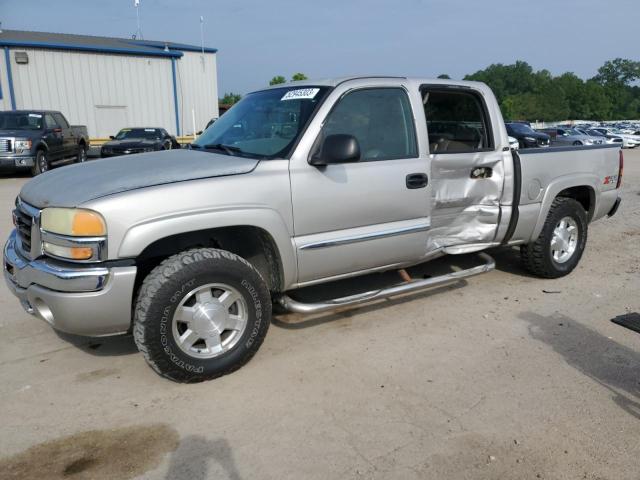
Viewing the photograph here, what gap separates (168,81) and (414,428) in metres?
26.4

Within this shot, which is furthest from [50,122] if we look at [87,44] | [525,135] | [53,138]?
[525,135]

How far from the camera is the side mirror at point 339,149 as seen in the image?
133 inches

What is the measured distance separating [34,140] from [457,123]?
11.9m

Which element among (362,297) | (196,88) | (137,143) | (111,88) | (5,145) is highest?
(196,88)

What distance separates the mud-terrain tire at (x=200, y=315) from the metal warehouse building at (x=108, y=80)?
78.2 feet

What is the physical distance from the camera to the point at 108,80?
2447 centimetres

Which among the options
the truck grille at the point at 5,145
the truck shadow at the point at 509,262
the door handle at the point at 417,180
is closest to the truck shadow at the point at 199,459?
the door handle at the point at 417,180

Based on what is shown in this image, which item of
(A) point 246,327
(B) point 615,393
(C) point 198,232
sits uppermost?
(C) point 198,232

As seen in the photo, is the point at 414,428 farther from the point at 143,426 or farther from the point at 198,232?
the point at 198,232

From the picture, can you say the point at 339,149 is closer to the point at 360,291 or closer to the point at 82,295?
the point at 82,295

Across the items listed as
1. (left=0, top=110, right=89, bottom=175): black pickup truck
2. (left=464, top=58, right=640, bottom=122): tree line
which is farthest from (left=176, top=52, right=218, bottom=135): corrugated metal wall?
(left=464, top=58, right=640, bottom=122): tree line

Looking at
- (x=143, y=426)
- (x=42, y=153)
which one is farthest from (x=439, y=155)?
(x=42, y=153)

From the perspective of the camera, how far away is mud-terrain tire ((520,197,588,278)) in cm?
509

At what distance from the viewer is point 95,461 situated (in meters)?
2.55
